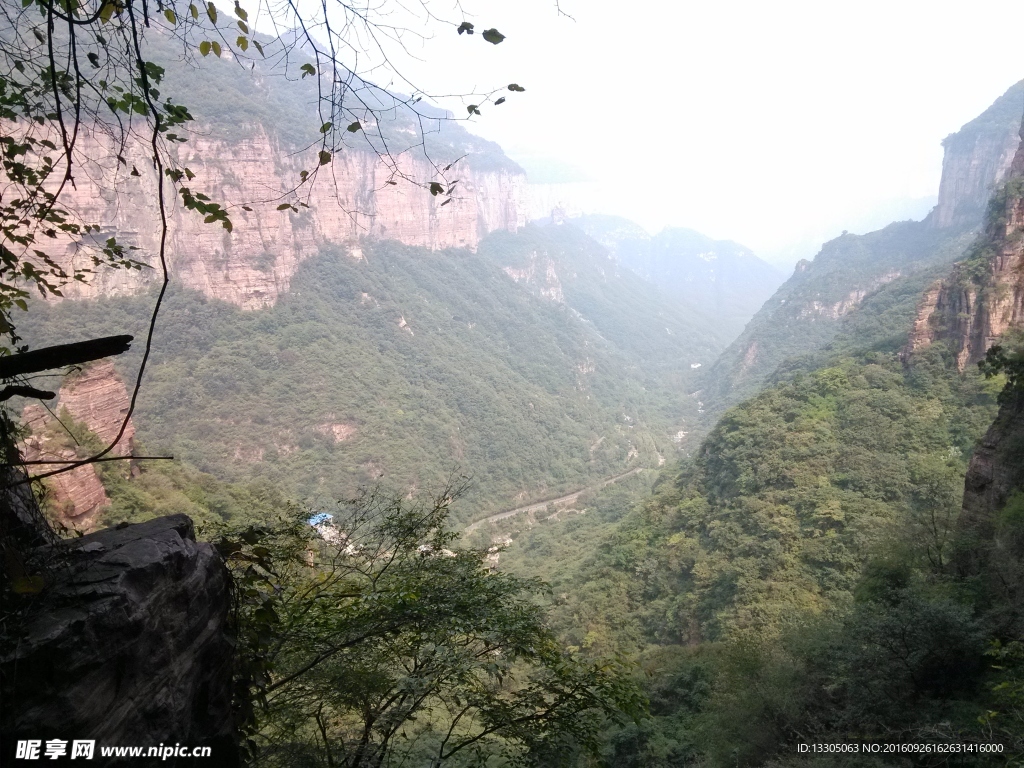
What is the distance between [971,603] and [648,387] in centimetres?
9464

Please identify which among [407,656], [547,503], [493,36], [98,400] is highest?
[493,36]

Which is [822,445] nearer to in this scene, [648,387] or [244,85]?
[648,387]

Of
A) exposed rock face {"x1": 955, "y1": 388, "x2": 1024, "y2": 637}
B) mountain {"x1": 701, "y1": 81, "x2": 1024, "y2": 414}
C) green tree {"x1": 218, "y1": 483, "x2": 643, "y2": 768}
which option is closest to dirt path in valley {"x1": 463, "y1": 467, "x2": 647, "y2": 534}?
mountain {"x1": 701, "y1": 81, "x2": 1024, "y2": 414}

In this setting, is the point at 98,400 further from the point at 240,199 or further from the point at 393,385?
the point at 240,199

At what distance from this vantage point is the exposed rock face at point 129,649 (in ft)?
8.84

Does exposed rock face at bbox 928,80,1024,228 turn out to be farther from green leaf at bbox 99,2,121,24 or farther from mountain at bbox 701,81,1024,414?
green leaf at bbox 99,2,121,24

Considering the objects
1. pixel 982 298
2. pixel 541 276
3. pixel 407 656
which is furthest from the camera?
pixel 541 276

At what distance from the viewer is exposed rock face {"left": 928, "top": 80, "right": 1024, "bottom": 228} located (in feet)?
277

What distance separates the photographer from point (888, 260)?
90750mm

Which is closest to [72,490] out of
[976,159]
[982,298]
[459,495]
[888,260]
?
[459,495]

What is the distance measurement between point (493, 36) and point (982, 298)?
119 ft

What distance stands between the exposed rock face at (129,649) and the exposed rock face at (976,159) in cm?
11168

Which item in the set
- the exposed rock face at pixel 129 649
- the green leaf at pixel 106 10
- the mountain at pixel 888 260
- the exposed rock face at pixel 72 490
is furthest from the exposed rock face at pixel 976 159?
the exposed rock face at pixel 129 649

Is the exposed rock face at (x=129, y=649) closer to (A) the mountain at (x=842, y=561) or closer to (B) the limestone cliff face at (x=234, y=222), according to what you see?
(A) the mountain at (x=842, y=561)
